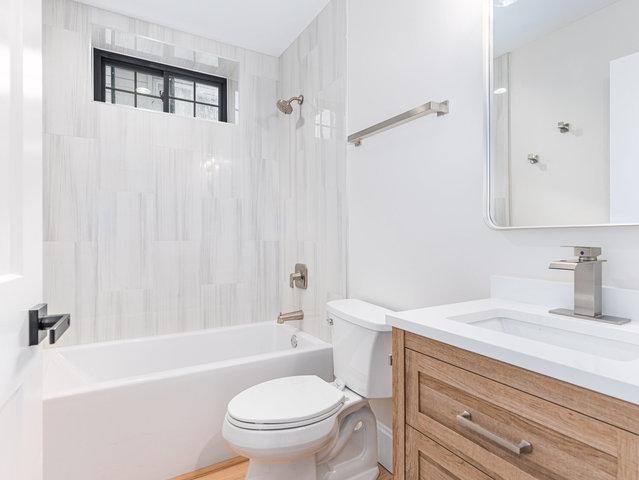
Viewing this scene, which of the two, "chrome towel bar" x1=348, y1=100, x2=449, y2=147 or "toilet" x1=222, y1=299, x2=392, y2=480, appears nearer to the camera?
"toilet" x1=222, y1=299, x2=392, y2=480

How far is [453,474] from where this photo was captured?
2.63ft

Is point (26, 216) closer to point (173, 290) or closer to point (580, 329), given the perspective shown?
point (580, 329)

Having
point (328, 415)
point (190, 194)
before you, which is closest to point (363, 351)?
point (328, 415)

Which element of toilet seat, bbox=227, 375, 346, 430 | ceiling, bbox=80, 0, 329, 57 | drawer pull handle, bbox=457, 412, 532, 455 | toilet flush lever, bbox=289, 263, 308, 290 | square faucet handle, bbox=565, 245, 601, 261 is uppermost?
ceiling, bbox=80, 0, 329, 57

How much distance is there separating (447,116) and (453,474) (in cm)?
119

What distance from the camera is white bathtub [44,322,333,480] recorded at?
4.93 ft

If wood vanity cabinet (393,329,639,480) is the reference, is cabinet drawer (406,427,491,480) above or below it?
below

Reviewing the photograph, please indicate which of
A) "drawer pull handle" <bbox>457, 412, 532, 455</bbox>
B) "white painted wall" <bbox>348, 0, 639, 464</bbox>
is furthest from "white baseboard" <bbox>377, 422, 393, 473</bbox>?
"drawer pull handle" <bbox>457, 412, 532, 455</bbox>

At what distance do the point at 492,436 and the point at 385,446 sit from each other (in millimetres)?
1202

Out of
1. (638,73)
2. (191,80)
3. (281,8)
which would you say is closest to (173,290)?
(191,80)

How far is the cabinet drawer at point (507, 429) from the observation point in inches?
22.0

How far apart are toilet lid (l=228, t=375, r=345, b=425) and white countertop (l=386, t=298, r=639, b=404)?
61cm

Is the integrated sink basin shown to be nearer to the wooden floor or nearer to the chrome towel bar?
the chrome towel bar

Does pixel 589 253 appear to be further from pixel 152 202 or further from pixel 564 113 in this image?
pixel 152 202
